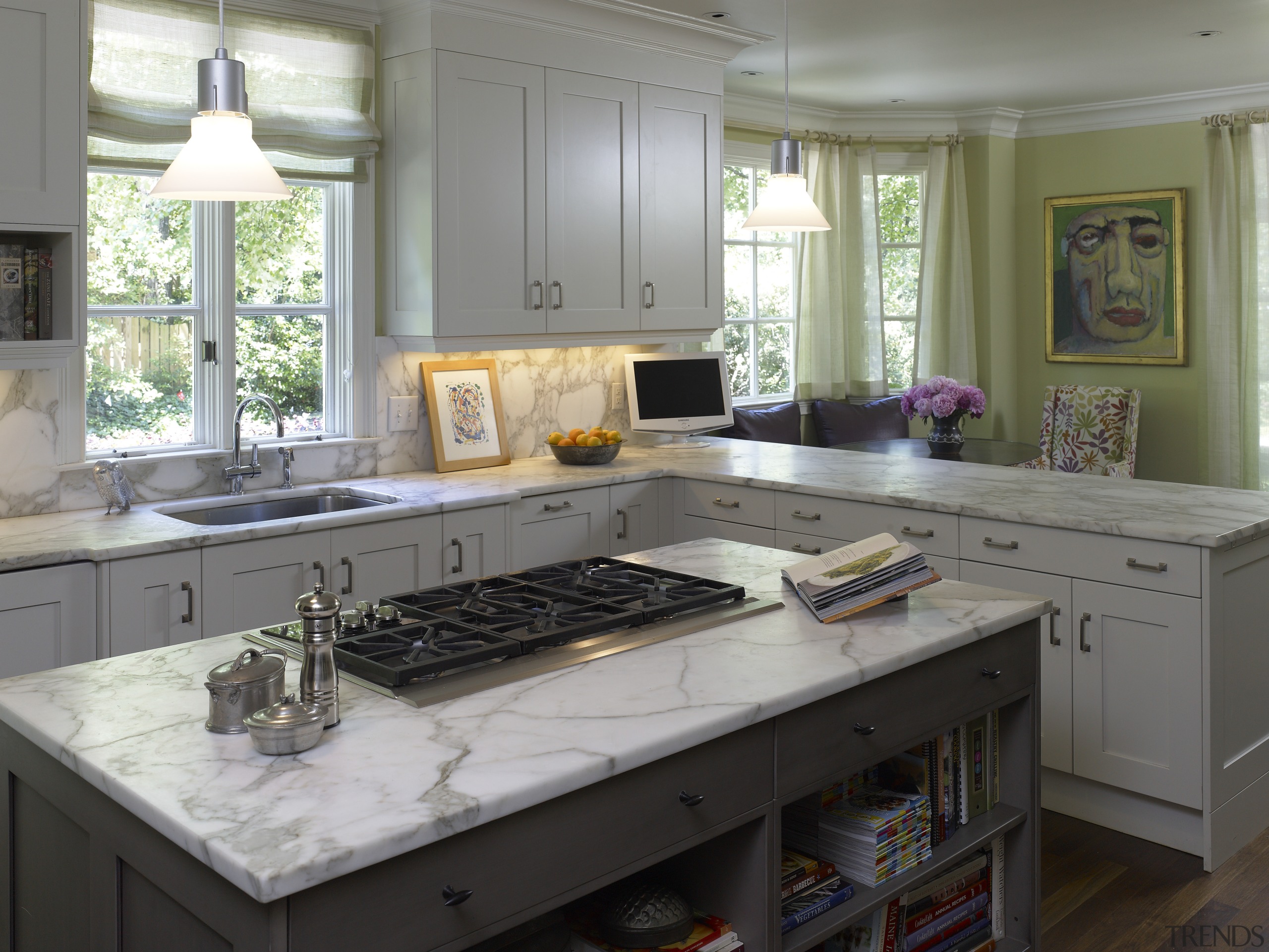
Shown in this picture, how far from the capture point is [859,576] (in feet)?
7.18

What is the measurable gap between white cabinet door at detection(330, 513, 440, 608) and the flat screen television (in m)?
1.44

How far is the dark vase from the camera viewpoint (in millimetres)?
5297

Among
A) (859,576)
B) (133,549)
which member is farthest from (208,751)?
(133,549)

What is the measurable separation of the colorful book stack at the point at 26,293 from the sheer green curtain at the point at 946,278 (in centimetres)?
510

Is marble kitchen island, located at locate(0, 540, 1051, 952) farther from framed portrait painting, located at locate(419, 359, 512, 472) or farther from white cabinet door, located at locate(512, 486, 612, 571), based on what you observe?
framed portrait painting, located at locate(419, 359, 512, 472)

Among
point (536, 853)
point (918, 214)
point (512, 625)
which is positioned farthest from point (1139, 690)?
point (918, 214)

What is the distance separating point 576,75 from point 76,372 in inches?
81.4

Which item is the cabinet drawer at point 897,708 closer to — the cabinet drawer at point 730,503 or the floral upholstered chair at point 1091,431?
the cabinet drawer at point 730,503

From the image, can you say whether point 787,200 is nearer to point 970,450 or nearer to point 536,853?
point 970,450

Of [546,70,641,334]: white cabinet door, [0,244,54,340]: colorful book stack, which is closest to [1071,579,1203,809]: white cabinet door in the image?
[546,70,641,334]: white cabinet door

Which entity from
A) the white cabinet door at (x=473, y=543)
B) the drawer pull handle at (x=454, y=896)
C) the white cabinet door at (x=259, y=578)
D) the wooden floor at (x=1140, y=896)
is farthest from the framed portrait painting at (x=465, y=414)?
the drawer pull handle at (x=454, y=896)

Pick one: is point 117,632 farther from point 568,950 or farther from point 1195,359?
point 1195,359

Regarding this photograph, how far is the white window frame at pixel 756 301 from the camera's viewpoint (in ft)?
20.1

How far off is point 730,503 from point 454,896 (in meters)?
2.88
